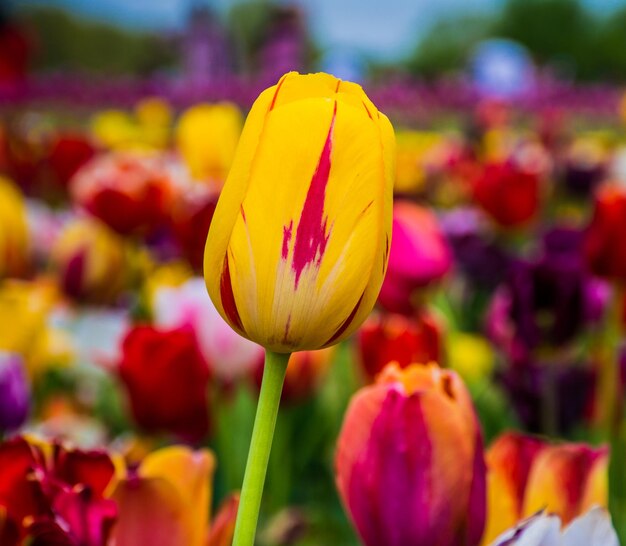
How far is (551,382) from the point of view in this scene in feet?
2.63

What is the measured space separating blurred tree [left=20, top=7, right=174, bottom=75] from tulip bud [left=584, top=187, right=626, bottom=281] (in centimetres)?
2023

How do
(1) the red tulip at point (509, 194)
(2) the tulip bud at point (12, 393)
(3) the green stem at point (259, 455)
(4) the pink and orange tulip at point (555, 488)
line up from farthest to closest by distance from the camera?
(1) the red tulip at point (509, 194), (2) the tulip bud at point (12, 393), (4) the pink and orange tulip at point (555, 488), (3) the green stem at point (259, 455)

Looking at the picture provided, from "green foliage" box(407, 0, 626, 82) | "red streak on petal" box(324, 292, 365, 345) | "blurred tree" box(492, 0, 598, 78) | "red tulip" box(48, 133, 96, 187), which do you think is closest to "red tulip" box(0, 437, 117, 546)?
"red streak on petal" box(324, 292, 365, 345)

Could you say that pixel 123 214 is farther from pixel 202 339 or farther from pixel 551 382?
A: pixel 551 382

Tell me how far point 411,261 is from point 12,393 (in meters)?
0.44

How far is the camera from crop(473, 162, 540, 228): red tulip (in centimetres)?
138

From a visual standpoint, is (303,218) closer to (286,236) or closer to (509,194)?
(286,236)

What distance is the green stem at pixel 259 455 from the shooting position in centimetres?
32

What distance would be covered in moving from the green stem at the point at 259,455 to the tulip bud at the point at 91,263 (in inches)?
31.5

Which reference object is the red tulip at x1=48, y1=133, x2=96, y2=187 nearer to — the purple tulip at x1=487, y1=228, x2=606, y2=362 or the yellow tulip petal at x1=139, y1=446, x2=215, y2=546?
the purple tulip at x1=487, y1=228, x2=606, y2=362

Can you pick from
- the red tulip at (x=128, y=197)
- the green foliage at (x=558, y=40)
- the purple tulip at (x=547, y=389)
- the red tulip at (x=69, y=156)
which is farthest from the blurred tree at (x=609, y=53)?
the purple tulip at (x=547, y=389)

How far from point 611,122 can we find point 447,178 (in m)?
3.41

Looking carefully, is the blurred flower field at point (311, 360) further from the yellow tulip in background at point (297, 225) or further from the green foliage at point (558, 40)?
the green foliage at point (558, 40)

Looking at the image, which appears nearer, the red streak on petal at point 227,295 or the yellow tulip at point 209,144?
the red streak on petal at point 227,295
